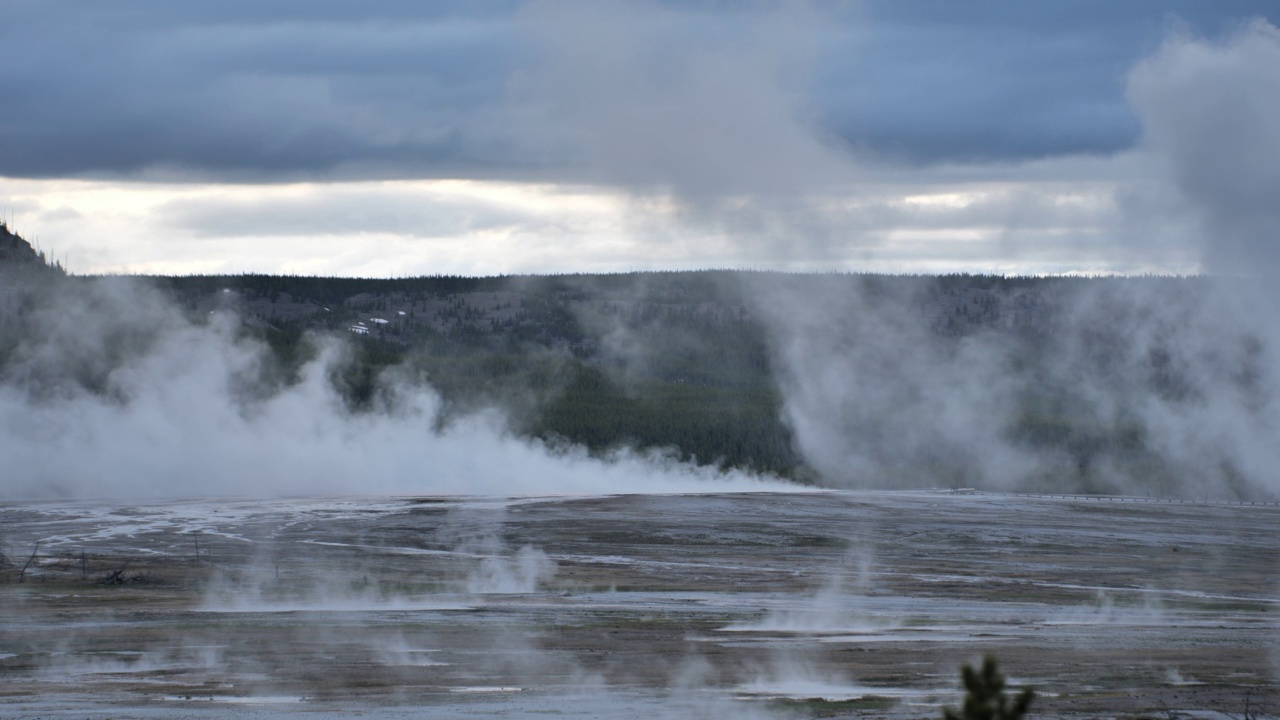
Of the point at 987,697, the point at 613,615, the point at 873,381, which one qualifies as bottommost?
the point at 613,615

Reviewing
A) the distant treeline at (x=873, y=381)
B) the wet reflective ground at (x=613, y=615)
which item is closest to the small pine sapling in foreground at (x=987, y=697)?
the wet reflective ground at (x=613, y=615)

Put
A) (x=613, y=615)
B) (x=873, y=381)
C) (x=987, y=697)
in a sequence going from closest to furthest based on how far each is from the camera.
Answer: (x=987, y=697) < (x=613, y=615) < (x=873, y=381)

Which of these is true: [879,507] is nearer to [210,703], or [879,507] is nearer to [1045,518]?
[1045,518]

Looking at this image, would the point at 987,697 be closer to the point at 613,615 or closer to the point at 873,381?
the point at 613,615

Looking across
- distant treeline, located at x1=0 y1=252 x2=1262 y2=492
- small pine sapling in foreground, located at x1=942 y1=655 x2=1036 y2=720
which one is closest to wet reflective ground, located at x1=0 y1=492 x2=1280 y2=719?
small pine sapling in foreground, located at x1=942 y1=655 x2=1036 y2=720

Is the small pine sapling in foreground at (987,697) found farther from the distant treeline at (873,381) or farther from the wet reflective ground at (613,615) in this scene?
the distant treeline at (873,381)

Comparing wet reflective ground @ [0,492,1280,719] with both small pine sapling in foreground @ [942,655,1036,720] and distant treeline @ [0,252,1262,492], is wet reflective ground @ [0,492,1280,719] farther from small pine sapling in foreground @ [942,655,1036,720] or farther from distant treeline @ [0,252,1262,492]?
distant treeline @ [0,252,1262,492]

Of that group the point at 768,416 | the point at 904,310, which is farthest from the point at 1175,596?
the point at 904,310

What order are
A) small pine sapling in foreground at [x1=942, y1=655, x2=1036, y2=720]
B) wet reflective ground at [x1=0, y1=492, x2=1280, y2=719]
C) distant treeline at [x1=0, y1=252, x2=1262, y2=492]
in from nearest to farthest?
1. small pine sapling in foreground at [x1=942, y1=655, x2=1036, y2=720]
2. wet reflective ground at [x1=0, y1=492, x2=1280, y2=719]
3. distant treeline at [x1=0, y1=252, x2=1262, y2=492]

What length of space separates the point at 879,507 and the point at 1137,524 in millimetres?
13917

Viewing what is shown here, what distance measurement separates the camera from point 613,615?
36.1 metres

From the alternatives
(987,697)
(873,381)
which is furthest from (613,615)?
(873,381)

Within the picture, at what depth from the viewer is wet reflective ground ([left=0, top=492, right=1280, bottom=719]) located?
82.8 feet

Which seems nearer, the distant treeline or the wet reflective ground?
the wet reflective ground
